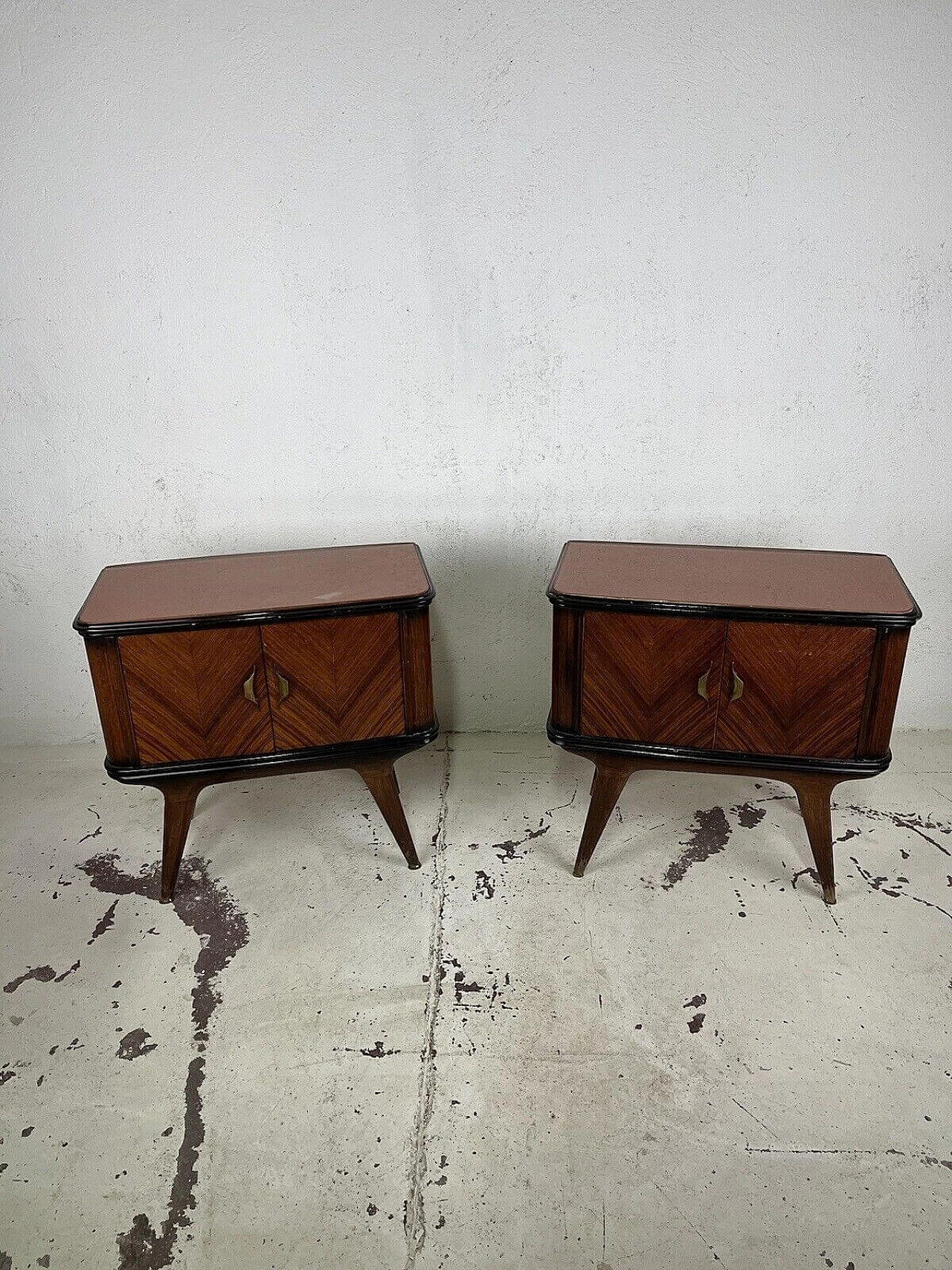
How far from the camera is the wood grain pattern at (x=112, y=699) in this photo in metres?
1.89

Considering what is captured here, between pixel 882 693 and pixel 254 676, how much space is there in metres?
1.34

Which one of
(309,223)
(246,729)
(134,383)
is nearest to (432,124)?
(309,223)

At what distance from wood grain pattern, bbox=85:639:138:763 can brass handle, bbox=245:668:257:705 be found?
256 millimetres

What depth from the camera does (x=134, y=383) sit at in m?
2.48

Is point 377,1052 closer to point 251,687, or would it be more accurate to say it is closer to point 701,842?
point 251,687

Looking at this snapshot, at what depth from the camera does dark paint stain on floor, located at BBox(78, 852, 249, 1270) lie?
1.42 meters

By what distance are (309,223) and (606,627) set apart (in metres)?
1.34

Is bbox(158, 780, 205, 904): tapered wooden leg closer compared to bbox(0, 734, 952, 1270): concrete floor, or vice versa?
bbox(0, 734, 952, 1270): concrete floor

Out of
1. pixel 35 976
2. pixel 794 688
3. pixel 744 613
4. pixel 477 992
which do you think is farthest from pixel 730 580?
pixel 35 976

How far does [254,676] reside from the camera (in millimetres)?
1952

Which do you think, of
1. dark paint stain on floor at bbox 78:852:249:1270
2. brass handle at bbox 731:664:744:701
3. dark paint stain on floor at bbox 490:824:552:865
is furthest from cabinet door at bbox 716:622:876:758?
dark paint stain on floor at bbox 78:852:249:1270

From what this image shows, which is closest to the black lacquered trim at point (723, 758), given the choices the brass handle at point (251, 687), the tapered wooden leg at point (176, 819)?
the brass handle at point (251, 687)

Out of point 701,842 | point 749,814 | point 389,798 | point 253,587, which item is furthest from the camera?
point 749,814

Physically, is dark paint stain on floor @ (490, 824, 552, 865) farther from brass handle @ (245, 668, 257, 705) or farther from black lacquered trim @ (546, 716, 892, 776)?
brass handle @ (245, 668, 257, 705)
